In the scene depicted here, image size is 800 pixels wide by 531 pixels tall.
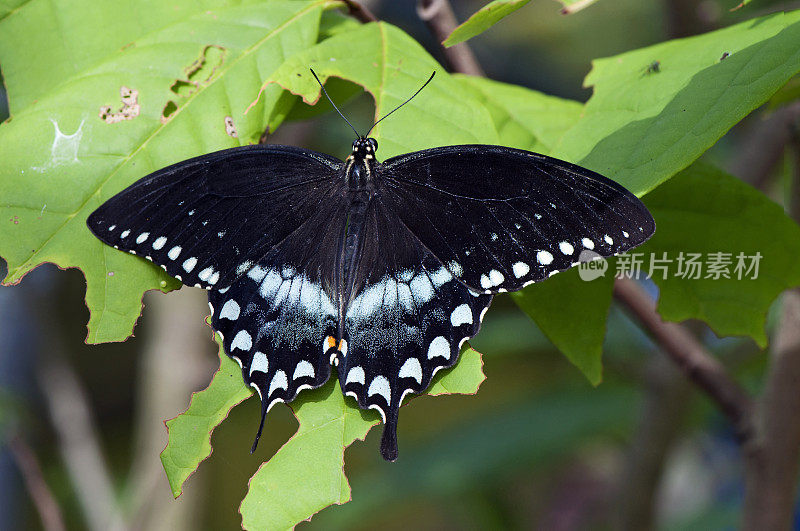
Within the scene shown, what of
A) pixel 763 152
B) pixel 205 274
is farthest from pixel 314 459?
pixel 763 152

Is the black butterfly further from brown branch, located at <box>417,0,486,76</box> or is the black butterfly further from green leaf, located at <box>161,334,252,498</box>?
brown branch, located at <box>417,0,486,76</box>

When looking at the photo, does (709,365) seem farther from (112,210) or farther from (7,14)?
(7,14)

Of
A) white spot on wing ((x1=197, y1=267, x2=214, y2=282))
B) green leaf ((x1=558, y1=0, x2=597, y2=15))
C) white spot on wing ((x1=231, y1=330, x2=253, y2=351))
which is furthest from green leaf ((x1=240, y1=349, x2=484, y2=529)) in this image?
green leaf ((x1=558, y1=0, x2=597, y2=15))

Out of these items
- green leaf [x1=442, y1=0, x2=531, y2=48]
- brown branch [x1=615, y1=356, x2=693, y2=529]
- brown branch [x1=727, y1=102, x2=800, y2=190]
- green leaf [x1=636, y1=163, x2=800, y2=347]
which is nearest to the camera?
green leaf [x1=442, y1=0, x2=531, y2=48]

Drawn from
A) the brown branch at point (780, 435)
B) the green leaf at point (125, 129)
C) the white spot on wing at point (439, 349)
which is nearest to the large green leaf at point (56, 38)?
the green leaf at point (125, 129)

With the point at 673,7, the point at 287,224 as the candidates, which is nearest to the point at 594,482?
the point at 673,7

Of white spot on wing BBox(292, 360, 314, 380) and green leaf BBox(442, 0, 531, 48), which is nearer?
green leaf BBox(442, 0, 531, 48)
